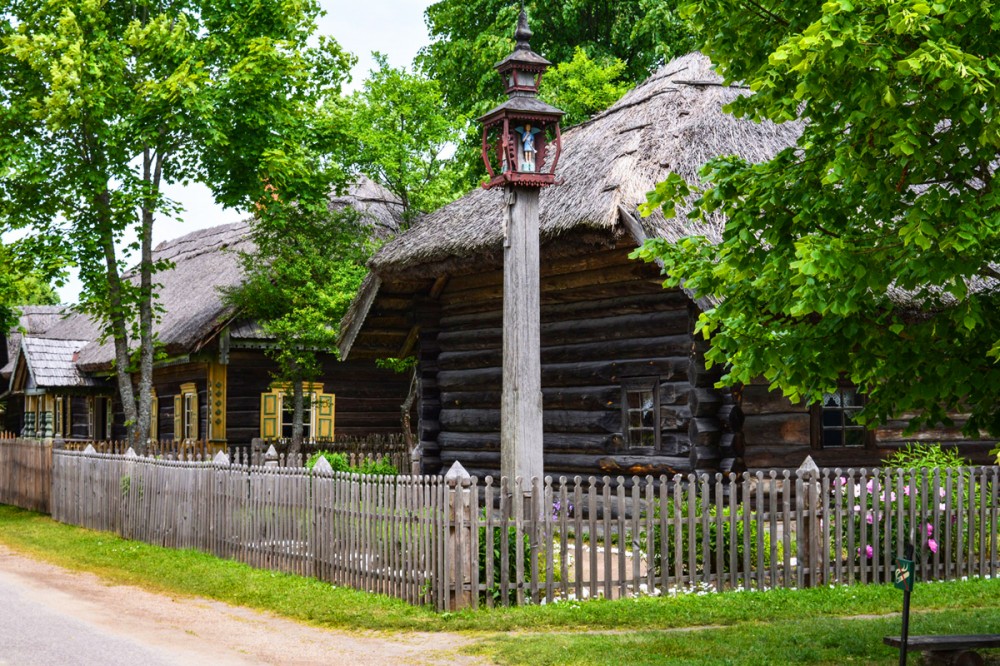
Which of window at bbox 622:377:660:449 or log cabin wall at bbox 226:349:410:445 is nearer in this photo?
window at bbox 622:377:660:449

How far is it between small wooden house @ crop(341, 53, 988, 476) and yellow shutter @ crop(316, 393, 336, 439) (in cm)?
990

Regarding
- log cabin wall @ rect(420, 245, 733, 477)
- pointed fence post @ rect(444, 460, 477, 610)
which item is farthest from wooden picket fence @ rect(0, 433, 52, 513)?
pointed fence post @ rect(444, 460, 477, 610)

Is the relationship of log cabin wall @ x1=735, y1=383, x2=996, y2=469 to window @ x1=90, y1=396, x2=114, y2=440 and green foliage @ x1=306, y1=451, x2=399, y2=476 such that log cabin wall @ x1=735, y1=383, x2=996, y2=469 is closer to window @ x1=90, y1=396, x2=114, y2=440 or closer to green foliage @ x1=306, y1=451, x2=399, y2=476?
green foliage @ x1=306, y1=451, x2=399, y2=476

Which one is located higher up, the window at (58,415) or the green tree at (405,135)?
the green tree at (405,135)

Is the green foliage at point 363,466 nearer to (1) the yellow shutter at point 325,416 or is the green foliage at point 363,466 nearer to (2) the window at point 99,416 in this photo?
(1) the yellow shutter at point 325,416

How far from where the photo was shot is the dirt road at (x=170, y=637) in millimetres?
9164

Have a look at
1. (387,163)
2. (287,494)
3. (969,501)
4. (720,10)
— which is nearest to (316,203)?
(387,163)

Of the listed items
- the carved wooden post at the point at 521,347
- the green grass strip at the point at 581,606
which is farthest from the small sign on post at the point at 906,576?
the carved wooden post at the point at 521,347

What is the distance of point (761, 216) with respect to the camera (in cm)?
893

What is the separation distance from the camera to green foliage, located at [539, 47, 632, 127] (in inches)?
1119

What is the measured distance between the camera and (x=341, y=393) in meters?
30.5

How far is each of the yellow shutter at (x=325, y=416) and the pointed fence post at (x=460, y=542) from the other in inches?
768

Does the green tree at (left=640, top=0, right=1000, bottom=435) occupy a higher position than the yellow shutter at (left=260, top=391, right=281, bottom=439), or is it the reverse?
the green tree at (left=640, top=0, right=1000, bottom=435)

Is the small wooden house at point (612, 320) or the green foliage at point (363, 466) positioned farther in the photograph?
the green foliage at point (363, 466)
